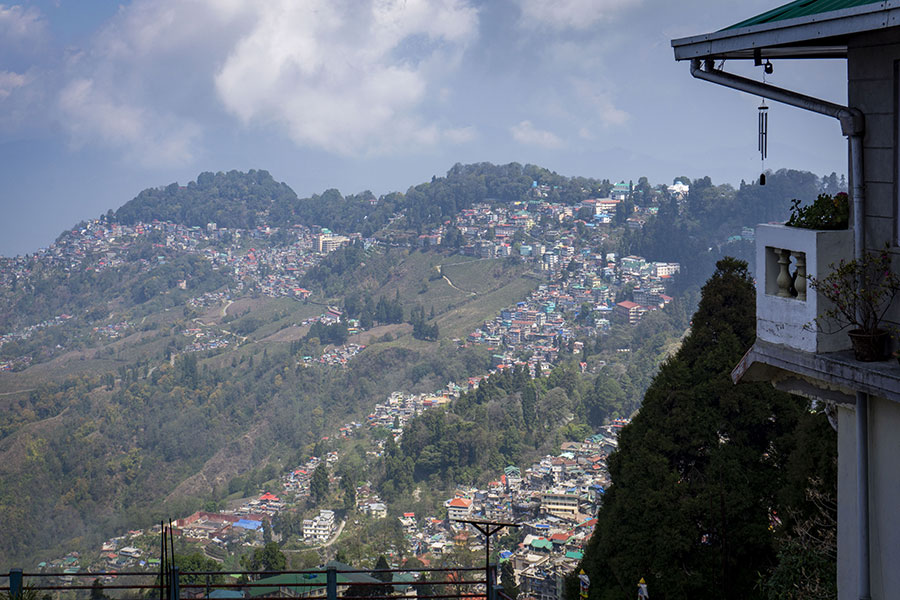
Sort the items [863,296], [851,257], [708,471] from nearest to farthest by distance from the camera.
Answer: [863,296], [851,257], [708,471]

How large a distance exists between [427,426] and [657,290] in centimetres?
2844

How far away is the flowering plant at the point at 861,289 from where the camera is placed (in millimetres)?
2365

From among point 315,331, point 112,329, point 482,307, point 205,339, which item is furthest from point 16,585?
point 112,329

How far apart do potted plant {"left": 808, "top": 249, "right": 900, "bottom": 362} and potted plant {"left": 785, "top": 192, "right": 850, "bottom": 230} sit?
4.7 inches

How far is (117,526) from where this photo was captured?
3797 centimetres

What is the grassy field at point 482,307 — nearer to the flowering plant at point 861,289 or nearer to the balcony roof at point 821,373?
the balcony roof at point 821,373

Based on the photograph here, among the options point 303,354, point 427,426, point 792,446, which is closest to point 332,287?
point 303,354

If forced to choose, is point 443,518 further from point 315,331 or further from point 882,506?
point 315,331

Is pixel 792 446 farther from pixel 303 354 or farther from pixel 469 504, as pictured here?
pixel 303 354

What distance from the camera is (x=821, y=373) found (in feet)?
8.07

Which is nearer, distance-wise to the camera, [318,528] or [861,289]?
[861,289]

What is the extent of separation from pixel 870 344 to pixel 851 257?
0.26 m

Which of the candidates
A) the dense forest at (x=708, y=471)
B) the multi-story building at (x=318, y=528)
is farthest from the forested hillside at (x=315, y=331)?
the dense forest at (x=708, y=471)

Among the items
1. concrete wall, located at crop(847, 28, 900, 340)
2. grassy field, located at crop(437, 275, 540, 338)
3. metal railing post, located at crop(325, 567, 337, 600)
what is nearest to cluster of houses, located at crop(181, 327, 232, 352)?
grassy field, located at crop(437, 275, 540, 338)
